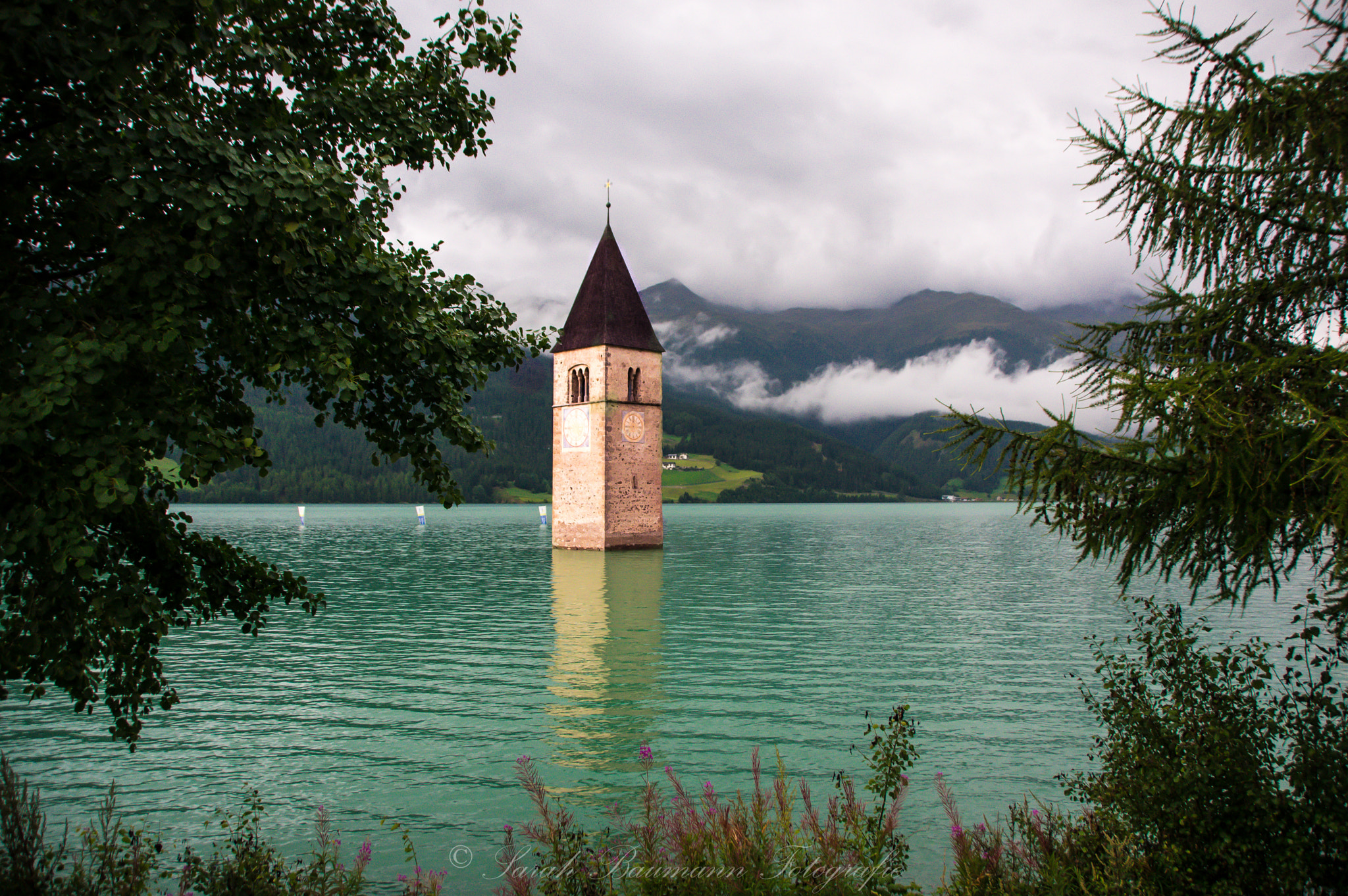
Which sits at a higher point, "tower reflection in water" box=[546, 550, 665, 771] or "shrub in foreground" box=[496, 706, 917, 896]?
"shrub in foreground" box=[496, 706, 917, 896]

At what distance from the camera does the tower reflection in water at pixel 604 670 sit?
1223 cm

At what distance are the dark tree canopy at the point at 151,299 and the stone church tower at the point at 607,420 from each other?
43489mm

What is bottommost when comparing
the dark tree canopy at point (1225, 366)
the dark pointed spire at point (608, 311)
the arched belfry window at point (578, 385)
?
the dark tree canopy at point (1225, 366)

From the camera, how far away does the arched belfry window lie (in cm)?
5209

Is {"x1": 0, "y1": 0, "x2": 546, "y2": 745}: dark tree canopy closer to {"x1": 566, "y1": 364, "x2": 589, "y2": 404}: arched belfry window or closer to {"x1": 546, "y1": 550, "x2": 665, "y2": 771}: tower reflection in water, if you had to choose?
{"x1": 546, "y1": 550, "x2": 665, "y2": 771}: tower reflection in water

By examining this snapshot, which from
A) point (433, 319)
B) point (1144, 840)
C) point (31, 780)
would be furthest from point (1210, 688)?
point (31, 780)

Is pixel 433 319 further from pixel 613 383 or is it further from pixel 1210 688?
pixel 613 383

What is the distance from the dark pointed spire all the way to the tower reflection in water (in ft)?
66.4

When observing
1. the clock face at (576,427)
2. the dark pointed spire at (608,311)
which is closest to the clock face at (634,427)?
the clock face at (576,427)

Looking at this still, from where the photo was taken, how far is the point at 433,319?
5.73 metres

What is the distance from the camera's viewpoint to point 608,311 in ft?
170

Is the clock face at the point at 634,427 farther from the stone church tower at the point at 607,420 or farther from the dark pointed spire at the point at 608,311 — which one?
the dark pointed spire at the point at 608,311

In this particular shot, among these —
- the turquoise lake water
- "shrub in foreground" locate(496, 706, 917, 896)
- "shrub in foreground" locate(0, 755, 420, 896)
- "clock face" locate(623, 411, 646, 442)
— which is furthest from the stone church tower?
"shrub in foreground" locate(0, 755, 420, 896)

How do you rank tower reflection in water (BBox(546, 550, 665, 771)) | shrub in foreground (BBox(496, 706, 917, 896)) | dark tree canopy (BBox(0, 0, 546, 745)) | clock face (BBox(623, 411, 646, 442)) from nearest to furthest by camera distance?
dark tree canopy (BBox(0, 0, 546, 745)) → shrub in foreground (BBox(496, 706, 917, 896)) → tower reflection in water (BBox(546, 550, 665, 771)) → clock face (BBox(623, 411, 646, 442))
